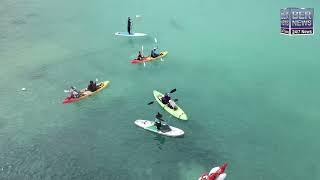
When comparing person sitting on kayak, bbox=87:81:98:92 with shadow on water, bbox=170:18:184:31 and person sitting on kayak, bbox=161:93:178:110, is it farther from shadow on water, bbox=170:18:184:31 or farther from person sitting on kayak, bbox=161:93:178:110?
shadow on water, bbox=170:18:184:31

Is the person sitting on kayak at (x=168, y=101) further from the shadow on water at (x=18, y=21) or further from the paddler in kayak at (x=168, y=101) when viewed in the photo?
the shadow on water at (x=18, y=21)

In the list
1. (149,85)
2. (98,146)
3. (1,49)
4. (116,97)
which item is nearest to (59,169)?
(98,146)

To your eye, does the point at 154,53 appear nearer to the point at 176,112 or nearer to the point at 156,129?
the point at 176,112

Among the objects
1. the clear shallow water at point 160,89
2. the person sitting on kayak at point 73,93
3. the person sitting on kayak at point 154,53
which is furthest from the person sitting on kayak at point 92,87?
the person sitting on kayak at point 154,53

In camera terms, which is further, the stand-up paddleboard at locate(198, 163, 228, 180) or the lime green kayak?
the lime green kayak

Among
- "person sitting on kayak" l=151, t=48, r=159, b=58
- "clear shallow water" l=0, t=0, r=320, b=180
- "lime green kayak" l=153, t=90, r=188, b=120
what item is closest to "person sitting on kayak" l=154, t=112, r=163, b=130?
"clear shallow water" l=0, t=0, r=320, b=180
